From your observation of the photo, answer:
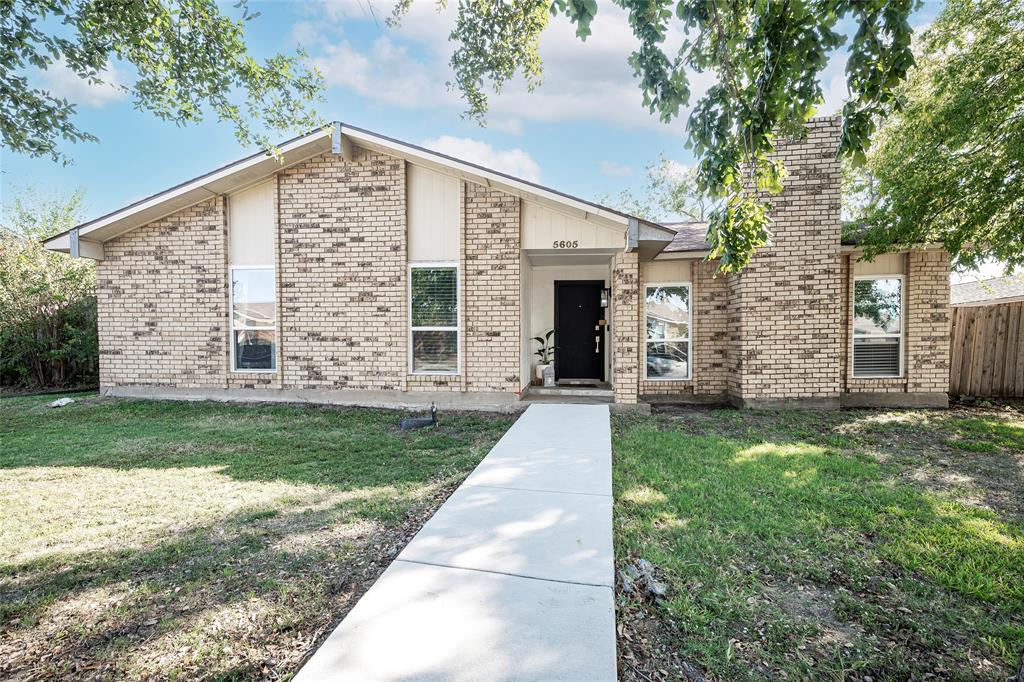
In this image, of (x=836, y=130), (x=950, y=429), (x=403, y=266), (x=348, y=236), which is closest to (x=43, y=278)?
(x=348, y=236)

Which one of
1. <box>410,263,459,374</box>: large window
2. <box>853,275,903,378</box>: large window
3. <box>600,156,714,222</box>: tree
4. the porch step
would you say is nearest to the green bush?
<box>410,263,459,374</box>: large window

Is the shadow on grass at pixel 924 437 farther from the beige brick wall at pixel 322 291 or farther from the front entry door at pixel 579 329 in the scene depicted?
the beige brick wall at pixel 322 291

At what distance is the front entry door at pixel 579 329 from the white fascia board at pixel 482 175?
3416 mm

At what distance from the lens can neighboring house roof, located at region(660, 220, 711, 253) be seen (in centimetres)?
880

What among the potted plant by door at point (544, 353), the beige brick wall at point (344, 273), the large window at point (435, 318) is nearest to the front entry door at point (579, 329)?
the potted plant by door at point (544, 353)

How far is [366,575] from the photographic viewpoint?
2.69 m

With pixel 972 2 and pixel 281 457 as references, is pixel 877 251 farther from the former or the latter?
pixel 281 457

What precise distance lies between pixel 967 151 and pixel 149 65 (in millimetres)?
11187

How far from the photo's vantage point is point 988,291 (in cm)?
1691

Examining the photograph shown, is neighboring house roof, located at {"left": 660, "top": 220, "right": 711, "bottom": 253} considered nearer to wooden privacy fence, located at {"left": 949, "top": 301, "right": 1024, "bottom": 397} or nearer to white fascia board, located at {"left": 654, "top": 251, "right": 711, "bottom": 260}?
white fascia board, located at {"left": 654, "top": 251, "right": 711, "bottom": 260}

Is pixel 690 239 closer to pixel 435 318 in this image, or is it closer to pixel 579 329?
pixel 579 329

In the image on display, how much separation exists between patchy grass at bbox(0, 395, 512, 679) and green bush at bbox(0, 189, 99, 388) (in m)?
6.53

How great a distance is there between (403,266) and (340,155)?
2.20 m

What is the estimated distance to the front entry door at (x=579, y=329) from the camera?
428 inches
